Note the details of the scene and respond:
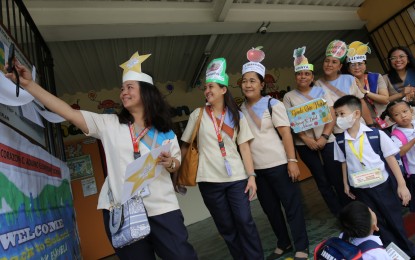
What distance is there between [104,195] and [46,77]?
1.89 m

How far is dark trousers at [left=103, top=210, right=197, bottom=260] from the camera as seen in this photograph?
1692 millimetres

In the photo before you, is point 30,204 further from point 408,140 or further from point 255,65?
point 408,140

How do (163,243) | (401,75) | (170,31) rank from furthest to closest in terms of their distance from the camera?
1. (170,31)
2. (401,75)
3. (163,243)

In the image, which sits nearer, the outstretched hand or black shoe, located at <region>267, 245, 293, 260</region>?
the outstretched hand

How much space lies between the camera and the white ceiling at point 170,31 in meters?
3.19

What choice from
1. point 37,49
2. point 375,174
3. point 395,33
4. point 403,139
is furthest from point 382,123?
point 37,49

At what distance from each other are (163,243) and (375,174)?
5.14ft

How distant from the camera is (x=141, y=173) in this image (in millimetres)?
1598

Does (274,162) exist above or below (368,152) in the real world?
above

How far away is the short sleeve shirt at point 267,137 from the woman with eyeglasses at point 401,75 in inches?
63.7

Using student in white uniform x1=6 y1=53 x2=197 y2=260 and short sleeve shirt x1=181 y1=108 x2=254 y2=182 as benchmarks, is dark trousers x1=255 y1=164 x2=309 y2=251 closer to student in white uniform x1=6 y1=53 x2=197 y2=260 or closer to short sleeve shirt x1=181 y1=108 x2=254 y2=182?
short sleeve shirt x1=181 y1=108 x2=254 y2=182

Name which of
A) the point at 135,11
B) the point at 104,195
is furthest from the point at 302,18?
the point at 104,195

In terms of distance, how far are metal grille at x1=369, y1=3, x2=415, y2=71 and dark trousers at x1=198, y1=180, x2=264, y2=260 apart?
4.31 m

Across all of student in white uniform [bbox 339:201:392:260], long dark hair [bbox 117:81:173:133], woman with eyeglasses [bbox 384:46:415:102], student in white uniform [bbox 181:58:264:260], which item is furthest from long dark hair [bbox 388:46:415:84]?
long dark hair [bbox 117:81:173:133]
